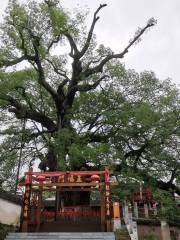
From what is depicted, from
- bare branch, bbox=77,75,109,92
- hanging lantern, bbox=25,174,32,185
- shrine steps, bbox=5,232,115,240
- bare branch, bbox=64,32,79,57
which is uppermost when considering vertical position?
bare branch, bbox=64,32,79,57

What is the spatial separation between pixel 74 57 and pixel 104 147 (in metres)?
5.77

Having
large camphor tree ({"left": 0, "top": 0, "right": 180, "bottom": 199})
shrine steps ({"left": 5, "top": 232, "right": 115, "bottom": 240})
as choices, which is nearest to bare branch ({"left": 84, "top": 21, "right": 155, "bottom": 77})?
large camphor tree ({"left": 0, "top": 0, "right": 180, "bottom": 199})

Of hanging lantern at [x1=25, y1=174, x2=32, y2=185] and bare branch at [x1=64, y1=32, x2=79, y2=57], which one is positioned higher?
bare branch at [x1=64, y1=32, x2=79, y2=57]

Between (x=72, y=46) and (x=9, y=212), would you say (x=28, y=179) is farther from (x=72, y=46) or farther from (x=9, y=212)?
(x=72, y=46)

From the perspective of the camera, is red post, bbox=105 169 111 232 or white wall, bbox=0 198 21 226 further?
white wall, bbox=0 198 21 226

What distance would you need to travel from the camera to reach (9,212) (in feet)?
43.2

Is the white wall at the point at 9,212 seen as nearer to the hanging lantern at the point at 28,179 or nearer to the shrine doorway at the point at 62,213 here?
the shrine doorway at the point at 62,213

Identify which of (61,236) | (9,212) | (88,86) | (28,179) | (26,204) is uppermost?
(88,86)

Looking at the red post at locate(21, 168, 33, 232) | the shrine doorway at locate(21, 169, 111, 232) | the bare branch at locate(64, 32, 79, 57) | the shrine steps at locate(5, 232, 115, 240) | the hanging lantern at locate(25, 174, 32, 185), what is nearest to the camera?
the shrine steps at locate(5, 232, 115, 240)

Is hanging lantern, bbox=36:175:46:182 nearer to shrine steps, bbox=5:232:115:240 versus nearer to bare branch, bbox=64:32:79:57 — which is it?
shrine steps, bbox=5:232:115:240

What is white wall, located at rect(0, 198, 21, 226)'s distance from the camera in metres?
12.6

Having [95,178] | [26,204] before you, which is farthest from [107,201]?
[26,204]

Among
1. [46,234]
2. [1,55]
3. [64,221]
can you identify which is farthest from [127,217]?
[1,55]

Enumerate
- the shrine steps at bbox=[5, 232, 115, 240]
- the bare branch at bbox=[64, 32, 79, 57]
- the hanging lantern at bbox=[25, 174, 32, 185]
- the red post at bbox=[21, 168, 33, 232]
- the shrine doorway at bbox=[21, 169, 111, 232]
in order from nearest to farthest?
the shrine steps at bbox=[5, 232, 115, 240]
the red post at bbox=[21, 168, 33, 232]
the shrine doorway at bbox=[21, 169, 111, 232]
the hanging lantern at bbox=[25, 174, 32, 185]
the bare branch at bbox=[64, 32, 79, 57]
